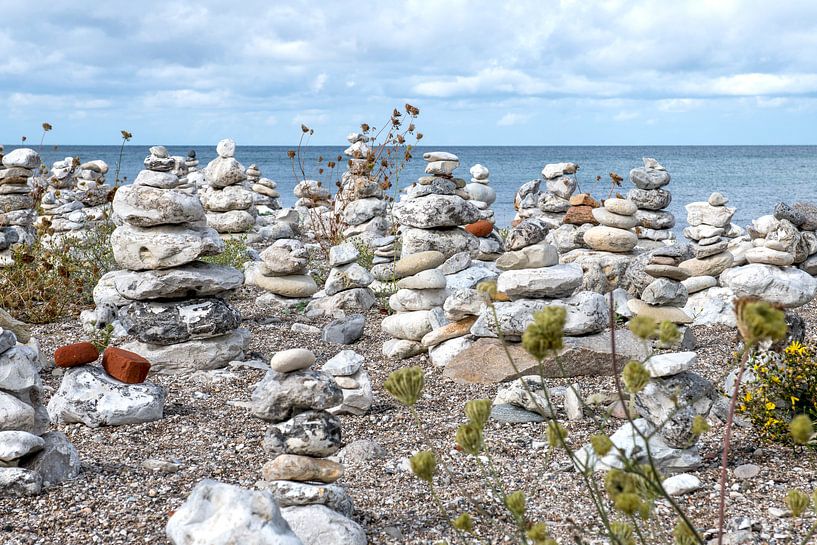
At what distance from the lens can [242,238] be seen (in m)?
14.3

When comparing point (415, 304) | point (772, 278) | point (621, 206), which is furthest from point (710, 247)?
point (415, 304)

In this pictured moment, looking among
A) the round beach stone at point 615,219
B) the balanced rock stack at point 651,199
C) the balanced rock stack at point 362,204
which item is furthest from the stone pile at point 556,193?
the round beach stone at point 615,219

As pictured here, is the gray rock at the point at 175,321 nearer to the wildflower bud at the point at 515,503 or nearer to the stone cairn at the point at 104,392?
the stone cairn at the point at 104,392

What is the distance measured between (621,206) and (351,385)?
5322 millimetres

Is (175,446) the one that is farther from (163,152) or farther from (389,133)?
(389,133)

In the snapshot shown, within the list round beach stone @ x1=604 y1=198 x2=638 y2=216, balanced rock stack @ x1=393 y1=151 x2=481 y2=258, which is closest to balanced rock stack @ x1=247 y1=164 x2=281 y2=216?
balanced rock stack @ x1=393 y1=151 x2=481 y2=258

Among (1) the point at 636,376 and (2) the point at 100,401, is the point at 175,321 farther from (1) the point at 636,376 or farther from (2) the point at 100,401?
(1) the point at 636,376

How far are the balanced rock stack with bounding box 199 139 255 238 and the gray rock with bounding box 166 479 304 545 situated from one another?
12060 millimetres

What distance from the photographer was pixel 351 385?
6.85m

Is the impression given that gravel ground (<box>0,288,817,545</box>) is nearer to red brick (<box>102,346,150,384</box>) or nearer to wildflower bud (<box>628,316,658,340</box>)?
red brick (<box>102,346,150,384</box>)

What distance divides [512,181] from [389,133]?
36806 mm

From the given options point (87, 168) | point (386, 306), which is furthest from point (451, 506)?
point (87, 168)

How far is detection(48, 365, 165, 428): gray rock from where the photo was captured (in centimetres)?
664

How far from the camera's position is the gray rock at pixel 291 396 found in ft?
16.0
